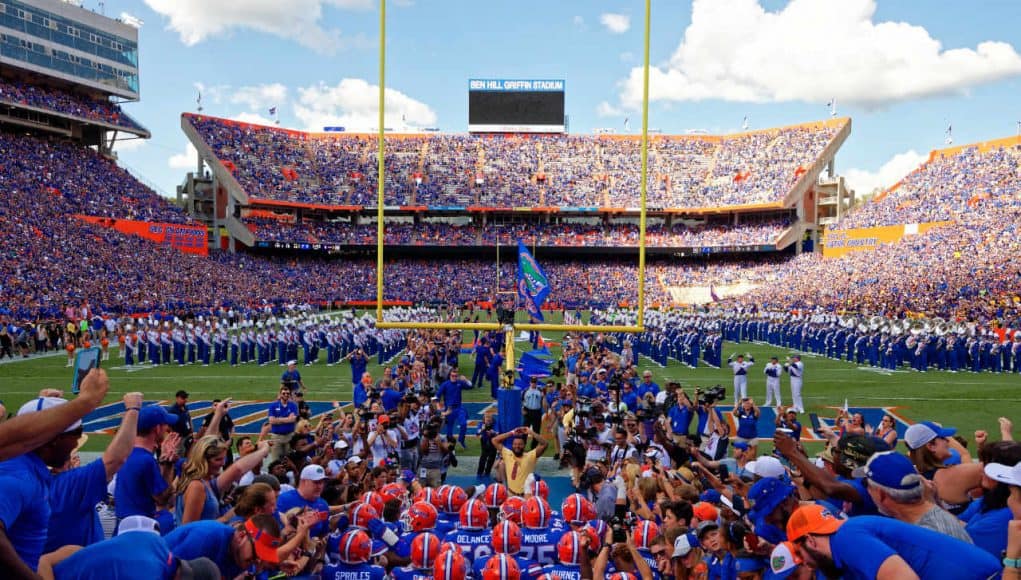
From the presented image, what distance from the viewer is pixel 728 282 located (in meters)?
47.3

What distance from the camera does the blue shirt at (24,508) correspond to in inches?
81.8

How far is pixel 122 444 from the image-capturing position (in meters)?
2.76

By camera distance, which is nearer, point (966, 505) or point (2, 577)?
point (2, 577)

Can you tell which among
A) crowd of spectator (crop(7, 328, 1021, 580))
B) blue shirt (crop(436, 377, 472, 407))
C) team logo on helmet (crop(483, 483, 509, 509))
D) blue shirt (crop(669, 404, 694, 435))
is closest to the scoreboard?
blue shirt (crop(436, 377, 472, 407))

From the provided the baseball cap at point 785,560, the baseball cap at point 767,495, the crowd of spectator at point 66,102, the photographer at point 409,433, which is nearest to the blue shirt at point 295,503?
the baseball cap at point 767,495

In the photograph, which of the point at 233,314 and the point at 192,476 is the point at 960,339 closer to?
the point at 192,476

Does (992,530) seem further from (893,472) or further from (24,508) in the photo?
(24,508)

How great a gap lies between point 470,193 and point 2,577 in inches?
2058

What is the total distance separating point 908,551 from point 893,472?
0.44 m

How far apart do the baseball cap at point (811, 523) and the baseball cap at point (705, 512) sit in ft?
5.54

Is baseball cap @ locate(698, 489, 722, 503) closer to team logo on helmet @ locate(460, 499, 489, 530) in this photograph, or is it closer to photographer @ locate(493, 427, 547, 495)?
team logo on helmet @ locate(460, 499, 489, 530)

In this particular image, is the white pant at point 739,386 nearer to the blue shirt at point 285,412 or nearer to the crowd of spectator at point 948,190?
the blue shirt at point 285,412

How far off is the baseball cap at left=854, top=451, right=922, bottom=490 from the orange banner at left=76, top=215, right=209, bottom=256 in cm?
3906

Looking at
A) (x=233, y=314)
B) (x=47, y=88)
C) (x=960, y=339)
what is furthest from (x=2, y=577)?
(x=47, y=88)
